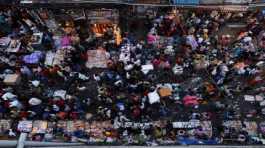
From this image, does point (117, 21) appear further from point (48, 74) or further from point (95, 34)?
point (48, 74)

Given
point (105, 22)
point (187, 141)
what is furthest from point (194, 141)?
point (105, 22)

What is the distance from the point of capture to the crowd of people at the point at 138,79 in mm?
18453

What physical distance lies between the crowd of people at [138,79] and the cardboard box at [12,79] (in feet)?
0.16

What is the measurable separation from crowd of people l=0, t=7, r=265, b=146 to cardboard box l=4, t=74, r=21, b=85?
5 centimetres

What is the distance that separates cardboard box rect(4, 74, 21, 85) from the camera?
64.7 ft

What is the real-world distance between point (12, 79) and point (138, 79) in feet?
21.1

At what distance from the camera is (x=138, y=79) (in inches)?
790

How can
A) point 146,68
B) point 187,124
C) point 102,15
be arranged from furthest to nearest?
point 102,15 < point 146,68 < point 187,124

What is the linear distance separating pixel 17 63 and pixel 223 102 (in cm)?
1094

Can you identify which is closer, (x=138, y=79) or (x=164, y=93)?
(x=164, y=93)

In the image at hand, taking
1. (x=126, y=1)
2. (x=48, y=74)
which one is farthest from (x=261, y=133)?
(x=48, y=74)

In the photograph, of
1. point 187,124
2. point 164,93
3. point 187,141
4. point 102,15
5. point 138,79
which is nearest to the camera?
point 187,141

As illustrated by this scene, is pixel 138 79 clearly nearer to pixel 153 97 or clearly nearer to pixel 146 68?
pixel 146 68

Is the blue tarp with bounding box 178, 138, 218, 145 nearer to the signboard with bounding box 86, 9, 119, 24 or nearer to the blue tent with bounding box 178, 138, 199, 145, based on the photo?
the blue tent with bounding box 178, 138, 199, 145
